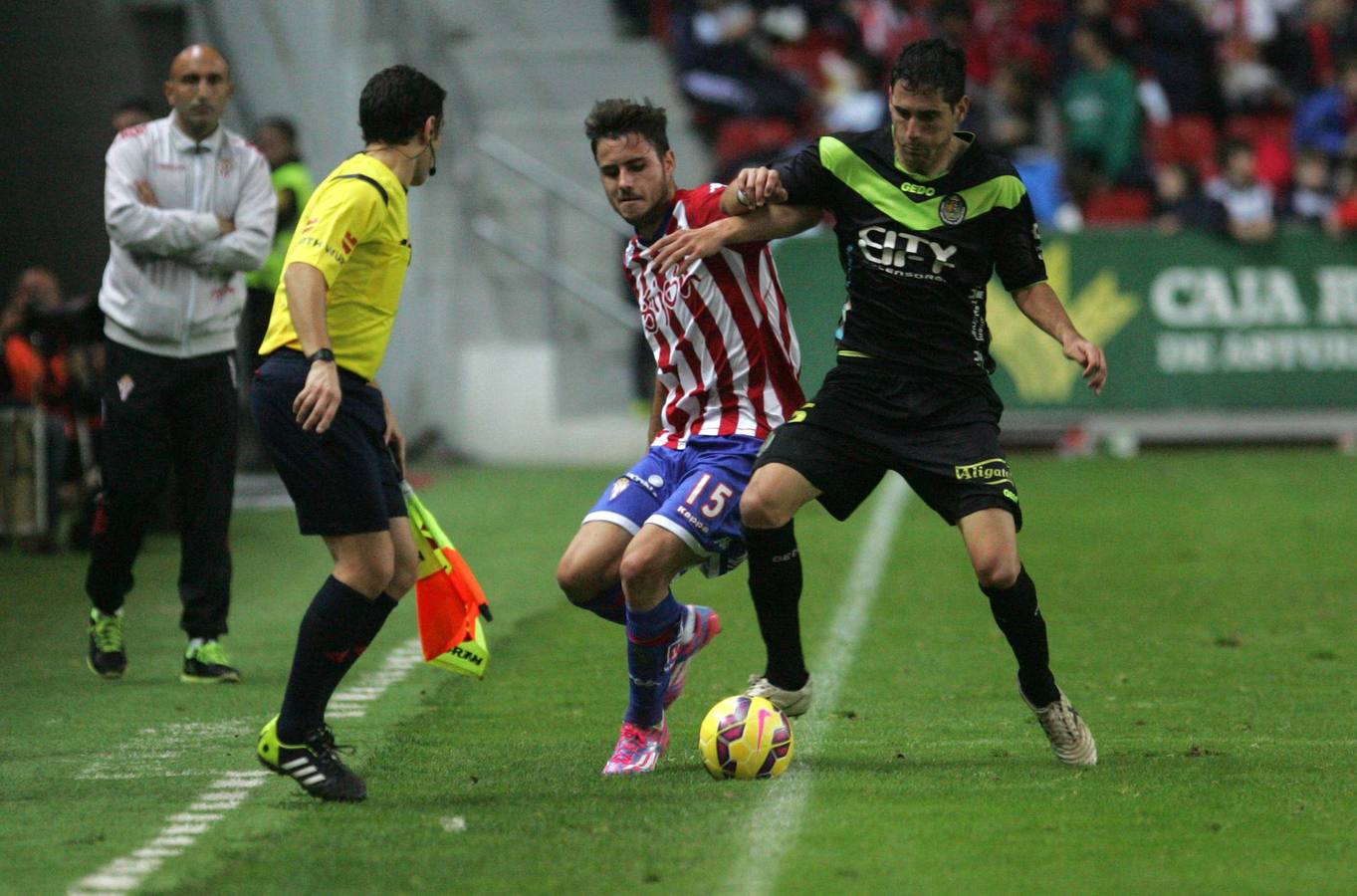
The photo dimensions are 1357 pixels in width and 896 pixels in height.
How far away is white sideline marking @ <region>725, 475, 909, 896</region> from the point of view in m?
4.74

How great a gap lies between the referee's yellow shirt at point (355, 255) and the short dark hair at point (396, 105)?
89 mm

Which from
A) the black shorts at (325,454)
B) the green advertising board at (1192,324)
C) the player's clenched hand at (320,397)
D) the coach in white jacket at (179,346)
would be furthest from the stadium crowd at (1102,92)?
the player's clenched hand at (320,397)

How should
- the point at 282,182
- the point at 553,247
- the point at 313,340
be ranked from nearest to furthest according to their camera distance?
the point at 313,340 < the point at 282,182 < the point at 553,247

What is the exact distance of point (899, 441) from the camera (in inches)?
239

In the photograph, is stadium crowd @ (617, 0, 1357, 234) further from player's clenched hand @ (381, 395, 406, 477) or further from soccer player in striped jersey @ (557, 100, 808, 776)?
player's clenched hand @ (381, 395, 406, 477)

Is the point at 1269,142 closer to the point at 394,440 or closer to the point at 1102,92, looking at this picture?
the point at 1102,92

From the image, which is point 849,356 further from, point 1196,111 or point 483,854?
point 1196,111

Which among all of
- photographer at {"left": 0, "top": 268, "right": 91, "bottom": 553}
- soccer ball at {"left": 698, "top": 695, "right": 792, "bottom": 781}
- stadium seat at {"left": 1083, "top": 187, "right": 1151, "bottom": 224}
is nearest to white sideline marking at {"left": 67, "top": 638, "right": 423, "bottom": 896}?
soccer ball at {"left": 698, "top": 695, "right": 792, "bottom": 781}

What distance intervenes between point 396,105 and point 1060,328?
2.04 m

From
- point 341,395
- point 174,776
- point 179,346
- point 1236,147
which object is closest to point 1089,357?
point 341,395

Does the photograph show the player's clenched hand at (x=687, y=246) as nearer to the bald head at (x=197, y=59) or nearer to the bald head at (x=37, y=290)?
the bald head at (x=197, y=59)

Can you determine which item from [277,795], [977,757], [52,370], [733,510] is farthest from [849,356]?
[52,370]

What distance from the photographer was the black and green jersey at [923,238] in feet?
20.0

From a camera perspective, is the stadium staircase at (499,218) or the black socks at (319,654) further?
the stadium staircase at (499,218)
